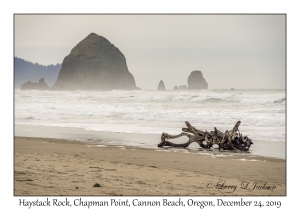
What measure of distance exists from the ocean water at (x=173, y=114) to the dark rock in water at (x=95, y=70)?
6332 millimetres

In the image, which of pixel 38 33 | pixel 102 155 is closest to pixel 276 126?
pixel 102 155

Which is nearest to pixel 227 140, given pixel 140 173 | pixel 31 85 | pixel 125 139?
pixel 125 139

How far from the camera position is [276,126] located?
622 inches

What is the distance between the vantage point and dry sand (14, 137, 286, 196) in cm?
623

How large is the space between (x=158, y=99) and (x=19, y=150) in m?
25.3

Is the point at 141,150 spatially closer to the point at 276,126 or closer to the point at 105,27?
the point at 276,126

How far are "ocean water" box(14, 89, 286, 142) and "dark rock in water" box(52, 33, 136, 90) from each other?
6.33m

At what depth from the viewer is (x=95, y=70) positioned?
59375 mm

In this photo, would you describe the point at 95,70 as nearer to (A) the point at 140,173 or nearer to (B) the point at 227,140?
(B) the point at 227,140

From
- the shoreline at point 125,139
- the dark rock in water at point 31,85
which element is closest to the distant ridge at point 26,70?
the dark rock in water at point 31,85

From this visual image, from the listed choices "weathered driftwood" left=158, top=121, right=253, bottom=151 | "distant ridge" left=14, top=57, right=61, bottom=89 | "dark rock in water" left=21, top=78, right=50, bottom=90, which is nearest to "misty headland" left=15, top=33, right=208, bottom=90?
"dark rock in water" left=21, top=78, right=50, bottom=90

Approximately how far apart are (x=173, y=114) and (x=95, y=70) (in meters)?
39.7

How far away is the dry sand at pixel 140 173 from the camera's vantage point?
20.4 feet

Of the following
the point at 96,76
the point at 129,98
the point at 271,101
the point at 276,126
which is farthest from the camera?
the point at 96,76
